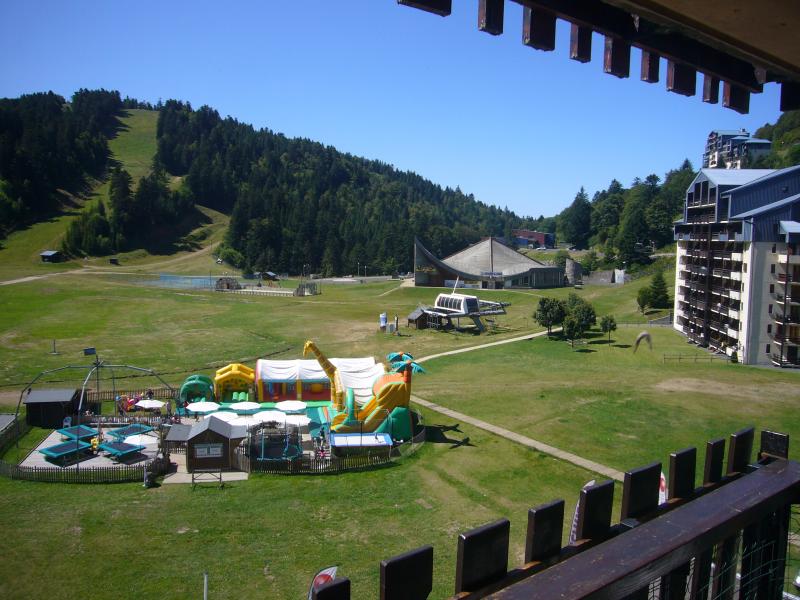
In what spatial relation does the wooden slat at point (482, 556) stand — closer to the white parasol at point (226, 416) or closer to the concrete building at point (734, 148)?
the white parasol at point (226, 416)

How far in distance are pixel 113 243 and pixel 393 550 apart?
123965mm

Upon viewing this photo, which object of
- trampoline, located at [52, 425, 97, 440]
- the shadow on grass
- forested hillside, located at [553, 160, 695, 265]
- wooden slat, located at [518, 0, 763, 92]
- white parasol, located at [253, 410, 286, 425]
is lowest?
the shadow on grass

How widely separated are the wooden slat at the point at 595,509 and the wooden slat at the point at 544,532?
0.17 m

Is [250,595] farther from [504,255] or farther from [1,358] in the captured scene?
[504,255]

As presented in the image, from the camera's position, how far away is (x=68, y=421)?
92.8 ft

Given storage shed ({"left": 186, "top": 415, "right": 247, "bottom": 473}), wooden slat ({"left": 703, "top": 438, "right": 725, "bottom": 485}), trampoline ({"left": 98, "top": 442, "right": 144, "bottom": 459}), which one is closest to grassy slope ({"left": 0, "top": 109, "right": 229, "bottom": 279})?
trampoline ({"left": 98, "top": 442, "right": 144, "bottom": 459})

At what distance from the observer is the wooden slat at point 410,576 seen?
2.17m

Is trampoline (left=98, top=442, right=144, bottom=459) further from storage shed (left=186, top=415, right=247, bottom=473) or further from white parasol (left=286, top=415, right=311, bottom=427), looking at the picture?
white parasol (left=286, top=415, right=311, bottom=427)

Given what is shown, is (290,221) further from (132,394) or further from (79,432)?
(79,432)

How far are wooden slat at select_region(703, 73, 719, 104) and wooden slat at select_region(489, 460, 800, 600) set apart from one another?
304 cm

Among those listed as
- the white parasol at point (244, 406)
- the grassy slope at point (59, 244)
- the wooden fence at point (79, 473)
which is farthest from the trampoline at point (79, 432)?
the grassy slope at point (59, 244)

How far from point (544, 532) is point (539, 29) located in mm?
2883

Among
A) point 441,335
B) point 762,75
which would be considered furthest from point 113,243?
point 762,75

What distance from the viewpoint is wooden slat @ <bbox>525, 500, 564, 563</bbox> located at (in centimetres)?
255
